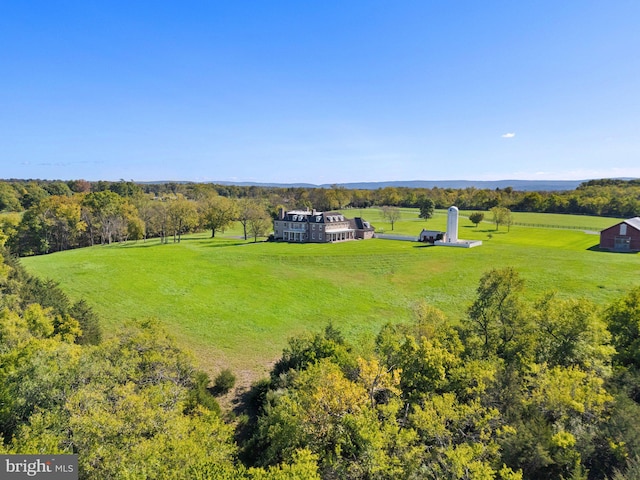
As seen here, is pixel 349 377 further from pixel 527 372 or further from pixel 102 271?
pixel 102 271

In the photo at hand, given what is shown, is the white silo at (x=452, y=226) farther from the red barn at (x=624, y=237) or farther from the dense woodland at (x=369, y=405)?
the dense woodland at (x=369, y=405)

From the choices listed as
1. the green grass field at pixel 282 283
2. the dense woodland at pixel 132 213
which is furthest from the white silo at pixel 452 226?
the dense woodland at pixel 132 213

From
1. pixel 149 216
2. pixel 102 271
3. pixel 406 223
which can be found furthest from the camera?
pixel 406 223

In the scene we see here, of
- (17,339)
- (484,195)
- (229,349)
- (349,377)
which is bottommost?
(229,349)

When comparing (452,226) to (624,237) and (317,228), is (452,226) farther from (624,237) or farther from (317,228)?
(317,228)

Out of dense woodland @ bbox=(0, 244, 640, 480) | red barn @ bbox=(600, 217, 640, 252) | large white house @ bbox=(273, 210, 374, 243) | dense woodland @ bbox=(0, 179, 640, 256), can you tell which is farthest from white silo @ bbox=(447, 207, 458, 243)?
dense woodland @ bbox=(0, 244, 640, 480)

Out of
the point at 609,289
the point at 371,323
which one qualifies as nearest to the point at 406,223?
the point at 609,289

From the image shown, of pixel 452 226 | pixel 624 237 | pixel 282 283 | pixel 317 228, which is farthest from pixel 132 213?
pixel 624 237
